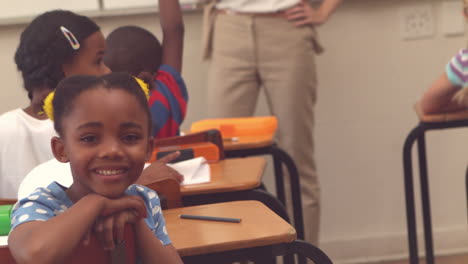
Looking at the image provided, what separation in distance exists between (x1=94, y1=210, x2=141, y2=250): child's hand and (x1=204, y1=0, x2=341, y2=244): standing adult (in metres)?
2.11

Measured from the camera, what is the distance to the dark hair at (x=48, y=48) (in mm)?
2104

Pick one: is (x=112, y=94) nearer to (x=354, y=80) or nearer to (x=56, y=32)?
(x=56, y=32)

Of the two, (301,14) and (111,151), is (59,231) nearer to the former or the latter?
(111,151)

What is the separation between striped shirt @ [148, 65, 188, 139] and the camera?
2393 mm

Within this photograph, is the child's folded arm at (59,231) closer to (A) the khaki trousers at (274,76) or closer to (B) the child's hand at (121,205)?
(B) the child's hand at (121,205)

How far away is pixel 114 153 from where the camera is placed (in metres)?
1.24

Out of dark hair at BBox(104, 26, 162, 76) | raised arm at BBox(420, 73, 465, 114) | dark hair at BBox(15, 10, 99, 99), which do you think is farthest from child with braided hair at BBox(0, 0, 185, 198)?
raised arm at BBox(420, 73, 465, 114)

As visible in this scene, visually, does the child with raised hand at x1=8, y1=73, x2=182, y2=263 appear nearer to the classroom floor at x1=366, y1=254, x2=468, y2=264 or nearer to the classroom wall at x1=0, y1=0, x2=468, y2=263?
the classroom wall at x1=0, y1=0, x2=468, y2=263

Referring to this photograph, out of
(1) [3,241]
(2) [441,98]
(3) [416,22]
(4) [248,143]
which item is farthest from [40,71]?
(3) [416,22]

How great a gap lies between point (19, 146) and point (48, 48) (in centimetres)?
31

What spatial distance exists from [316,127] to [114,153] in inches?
101

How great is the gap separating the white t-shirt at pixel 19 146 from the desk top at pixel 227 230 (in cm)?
56

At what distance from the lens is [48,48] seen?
83.4 inches

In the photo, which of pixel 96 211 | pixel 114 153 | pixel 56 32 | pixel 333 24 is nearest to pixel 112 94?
pixel 114 153
